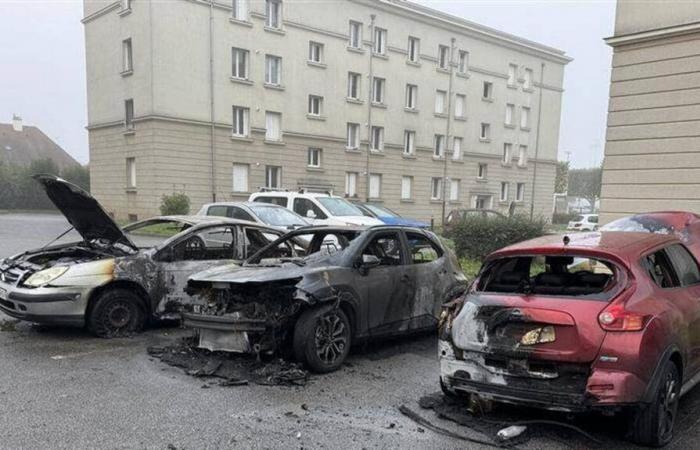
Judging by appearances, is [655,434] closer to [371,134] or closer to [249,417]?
[249,417]

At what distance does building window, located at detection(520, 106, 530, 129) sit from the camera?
45.2 metres

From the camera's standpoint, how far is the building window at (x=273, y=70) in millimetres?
30547

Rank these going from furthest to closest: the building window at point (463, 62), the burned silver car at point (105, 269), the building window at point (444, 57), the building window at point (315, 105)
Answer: the building window at point (463, 62)
the building window at point (444, 57)
the building window at point (315, 105)
the burned silver car at point (105, 269)

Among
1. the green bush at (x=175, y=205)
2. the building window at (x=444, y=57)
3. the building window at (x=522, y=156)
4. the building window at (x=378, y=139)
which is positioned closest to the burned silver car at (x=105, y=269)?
the green bush at (x=175, y=205)

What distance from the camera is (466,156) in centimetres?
4119

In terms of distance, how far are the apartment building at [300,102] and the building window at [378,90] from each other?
0.11m

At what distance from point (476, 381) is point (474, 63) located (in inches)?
1574

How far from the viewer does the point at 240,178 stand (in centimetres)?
2989

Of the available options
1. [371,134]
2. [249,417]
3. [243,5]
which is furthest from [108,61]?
[249,417]

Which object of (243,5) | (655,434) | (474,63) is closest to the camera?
(655,434)

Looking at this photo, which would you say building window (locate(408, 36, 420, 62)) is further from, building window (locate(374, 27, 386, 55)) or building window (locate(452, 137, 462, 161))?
building window (locate(452, 137, 462, 161))

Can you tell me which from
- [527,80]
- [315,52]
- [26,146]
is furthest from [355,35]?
[26,146]

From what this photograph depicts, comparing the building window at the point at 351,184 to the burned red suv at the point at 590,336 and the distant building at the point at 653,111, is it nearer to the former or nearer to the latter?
the distant building at the point at 653,111

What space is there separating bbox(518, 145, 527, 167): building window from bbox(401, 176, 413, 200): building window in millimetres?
12796
